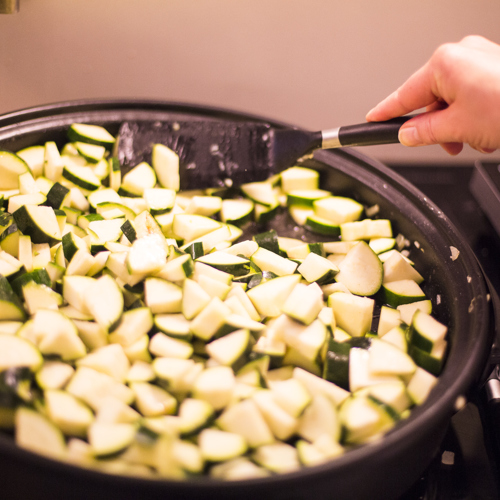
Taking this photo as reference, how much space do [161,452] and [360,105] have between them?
1765mm

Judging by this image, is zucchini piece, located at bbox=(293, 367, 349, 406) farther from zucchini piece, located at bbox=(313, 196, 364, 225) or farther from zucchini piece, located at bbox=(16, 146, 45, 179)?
zucchini piece, located at bbox=(16, 146, 45, 179)

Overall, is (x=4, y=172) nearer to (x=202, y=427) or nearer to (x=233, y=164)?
(x=233, y=164)

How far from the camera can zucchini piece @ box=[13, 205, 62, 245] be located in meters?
1.28

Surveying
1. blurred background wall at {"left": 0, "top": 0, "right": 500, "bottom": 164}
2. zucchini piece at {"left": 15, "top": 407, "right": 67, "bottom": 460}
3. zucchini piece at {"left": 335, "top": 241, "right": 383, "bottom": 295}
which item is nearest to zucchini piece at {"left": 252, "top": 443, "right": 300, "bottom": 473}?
zucchini piece at {"left": 15, "top": 407, "right": 67, "bottom": 460}

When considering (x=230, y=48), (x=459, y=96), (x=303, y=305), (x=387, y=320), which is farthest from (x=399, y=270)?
(x=230, y=48)

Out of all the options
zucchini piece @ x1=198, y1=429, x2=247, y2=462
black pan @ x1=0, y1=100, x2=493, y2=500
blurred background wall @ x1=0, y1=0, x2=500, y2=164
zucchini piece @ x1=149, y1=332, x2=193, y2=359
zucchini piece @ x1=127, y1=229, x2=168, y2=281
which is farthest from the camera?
blurred background wall @ x1=0, y1=0, x2=500, y2=164

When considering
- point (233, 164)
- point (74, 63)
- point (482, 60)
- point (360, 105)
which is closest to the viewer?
point (482, 60)

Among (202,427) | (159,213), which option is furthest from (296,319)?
(159,213)

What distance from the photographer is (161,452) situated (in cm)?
82

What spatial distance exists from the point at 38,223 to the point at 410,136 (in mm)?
1047

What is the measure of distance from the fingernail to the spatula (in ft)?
1.02

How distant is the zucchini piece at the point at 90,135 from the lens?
61.4 inches

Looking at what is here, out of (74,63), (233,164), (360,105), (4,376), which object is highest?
(74,63)

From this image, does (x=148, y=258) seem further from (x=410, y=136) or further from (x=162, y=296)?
(x=410, y=136)
